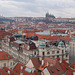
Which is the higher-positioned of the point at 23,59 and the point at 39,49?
the point at 39,49

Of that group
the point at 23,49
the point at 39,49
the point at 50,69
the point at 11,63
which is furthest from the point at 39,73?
the point at 23,49

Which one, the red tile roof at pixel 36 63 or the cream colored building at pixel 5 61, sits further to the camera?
the cream colored building at pixel 5 61

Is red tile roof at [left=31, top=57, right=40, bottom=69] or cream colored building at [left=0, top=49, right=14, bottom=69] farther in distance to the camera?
cream colored building at [left=0, top=49, right=14, bottom=69]

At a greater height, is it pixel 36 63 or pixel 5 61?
pixel 5 61

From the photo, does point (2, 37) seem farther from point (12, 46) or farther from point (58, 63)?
point (58, 63)

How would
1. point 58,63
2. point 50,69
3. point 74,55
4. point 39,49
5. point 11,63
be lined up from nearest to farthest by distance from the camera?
point 50,69 < point 58,63 < point 11,63 < point 39,49 < point 74,55

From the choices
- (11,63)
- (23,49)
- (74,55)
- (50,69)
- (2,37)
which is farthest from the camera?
(2,37)

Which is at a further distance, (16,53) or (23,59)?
(16,53)

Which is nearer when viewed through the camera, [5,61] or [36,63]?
[36,63]

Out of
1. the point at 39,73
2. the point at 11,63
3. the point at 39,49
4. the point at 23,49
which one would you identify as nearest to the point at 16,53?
the point at 23,49
